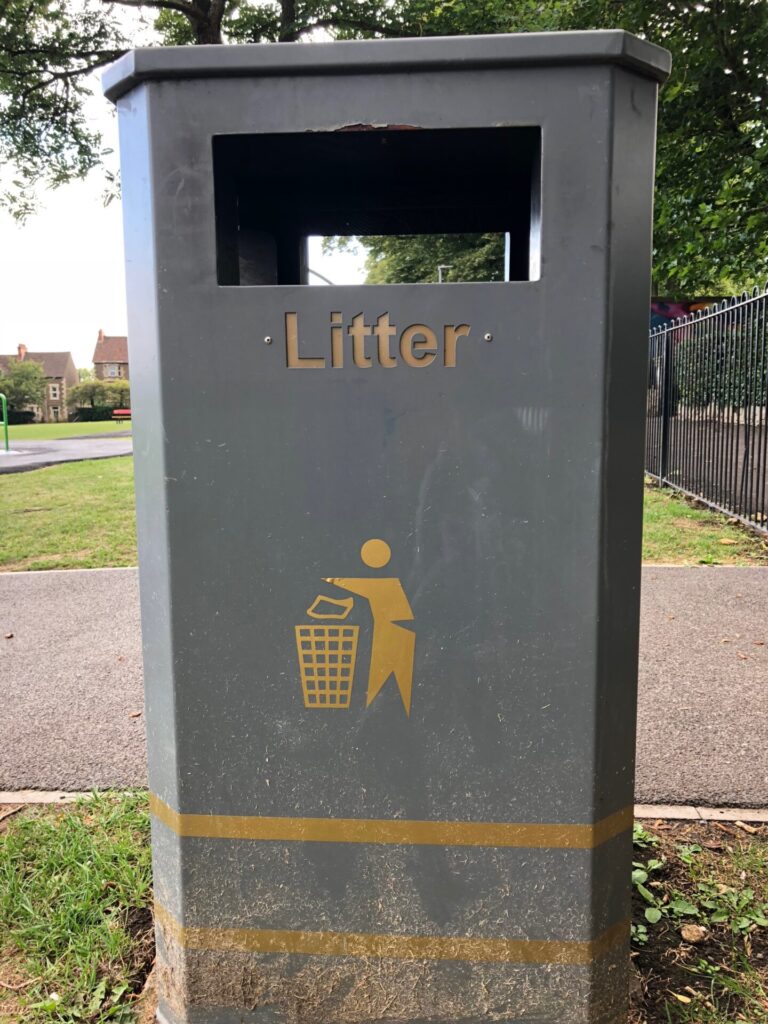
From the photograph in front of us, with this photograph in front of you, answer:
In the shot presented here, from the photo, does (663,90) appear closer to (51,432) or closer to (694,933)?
(694,933)

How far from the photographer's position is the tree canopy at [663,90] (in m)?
8.71

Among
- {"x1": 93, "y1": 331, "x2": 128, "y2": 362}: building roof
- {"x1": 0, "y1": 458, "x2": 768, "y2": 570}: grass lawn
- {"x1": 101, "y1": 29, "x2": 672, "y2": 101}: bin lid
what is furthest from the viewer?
{"x1": 93, "y1": 331, "x2": 128, "y2": 362}: building roof

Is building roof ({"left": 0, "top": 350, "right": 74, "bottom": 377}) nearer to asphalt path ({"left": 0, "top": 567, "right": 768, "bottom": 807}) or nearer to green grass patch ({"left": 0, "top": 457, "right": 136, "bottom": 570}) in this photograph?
green grass patch ({"left": 0, "top": 457, "right": 136, "bottom": 570})

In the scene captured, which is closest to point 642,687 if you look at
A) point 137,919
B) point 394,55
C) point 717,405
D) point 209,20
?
point 137,919

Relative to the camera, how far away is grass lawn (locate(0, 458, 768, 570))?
266 inches

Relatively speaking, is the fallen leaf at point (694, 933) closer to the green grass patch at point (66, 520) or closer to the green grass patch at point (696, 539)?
the green grass patch at point (696, 539)

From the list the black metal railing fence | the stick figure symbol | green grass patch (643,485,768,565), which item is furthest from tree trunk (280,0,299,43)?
the stick figure symbol

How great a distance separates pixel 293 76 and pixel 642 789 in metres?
2.53

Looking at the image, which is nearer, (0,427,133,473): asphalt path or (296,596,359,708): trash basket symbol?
(296,596,359,708): trash basket symbol

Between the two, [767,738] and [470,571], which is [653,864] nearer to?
[767,738]

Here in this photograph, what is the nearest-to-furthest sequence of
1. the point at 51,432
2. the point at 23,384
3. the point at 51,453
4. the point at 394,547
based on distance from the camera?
the point at 394,547 → the point at 51,453 → the point at 51,432 → the point at 23,384

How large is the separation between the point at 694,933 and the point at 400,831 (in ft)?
3.48

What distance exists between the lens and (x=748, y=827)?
2.65 m

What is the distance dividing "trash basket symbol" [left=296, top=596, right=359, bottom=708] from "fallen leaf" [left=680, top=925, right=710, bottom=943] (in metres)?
1.25
